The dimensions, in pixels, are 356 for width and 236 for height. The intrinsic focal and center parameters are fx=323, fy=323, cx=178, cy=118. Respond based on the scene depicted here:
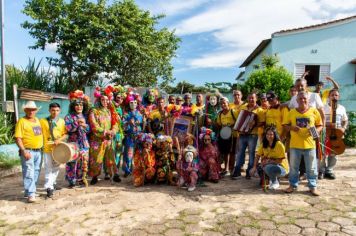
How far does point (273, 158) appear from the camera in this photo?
551 centimetres

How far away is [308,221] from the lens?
4.07 m

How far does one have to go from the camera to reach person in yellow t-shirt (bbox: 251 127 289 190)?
539 cm

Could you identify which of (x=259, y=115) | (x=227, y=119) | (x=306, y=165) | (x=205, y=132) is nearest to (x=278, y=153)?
(x=306, y=165)

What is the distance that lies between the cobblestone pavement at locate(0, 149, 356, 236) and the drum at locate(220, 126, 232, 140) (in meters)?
0.88

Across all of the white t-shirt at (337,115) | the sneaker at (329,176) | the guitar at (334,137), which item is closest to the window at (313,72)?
the white t-shirt at (337,115)

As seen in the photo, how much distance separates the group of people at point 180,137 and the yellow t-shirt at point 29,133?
1 cm

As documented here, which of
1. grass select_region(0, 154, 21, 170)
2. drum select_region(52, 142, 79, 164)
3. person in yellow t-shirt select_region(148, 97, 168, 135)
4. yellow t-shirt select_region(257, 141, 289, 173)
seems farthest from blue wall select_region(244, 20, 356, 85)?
drum select_region(52, 142, 79, 164)

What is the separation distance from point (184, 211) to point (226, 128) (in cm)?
214

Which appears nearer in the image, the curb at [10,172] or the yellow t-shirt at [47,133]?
the yellow t-shirt at [47,133]

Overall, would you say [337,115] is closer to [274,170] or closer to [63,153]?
[274,170]

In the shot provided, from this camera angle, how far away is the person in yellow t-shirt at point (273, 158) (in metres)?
5.39

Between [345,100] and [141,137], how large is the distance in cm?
747

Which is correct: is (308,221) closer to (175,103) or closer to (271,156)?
(271,156)

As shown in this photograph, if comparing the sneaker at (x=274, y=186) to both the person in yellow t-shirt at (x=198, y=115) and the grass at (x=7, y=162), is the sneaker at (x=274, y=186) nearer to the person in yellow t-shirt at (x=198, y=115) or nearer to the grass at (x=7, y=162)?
the person in yellow t-shirt at (x=198, y=115)
